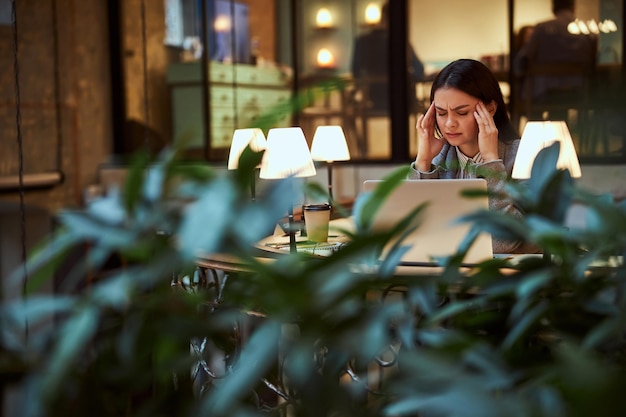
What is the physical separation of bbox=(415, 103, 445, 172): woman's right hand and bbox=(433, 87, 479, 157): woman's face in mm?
88

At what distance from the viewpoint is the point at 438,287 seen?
0.82 m

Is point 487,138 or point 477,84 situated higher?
point 477,84

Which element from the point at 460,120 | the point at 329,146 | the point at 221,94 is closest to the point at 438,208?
the point at 460,120

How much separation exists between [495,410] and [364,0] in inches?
311

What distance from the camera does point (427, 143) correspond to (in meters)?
3.96

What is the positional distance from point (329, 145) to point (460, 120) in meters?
1.23

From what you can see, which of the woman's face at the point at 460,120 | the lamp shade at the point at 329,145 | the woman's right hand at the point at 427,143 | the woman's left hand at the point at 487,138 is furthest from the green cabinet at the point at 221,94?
the woman's left hand at the point at 487,138

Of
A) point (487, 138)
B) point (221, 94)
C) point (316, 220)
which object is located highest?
point (221, 94)

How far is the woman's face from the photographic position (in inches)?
153

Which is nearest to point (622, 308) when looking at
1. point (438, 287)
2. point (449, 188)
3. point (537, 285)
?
point (537, 285)

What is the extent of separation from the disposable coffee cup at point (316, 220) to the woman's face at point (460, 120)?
0.75 metres

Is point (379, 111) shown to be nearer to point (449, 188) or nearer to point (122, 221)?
point (449, 188)

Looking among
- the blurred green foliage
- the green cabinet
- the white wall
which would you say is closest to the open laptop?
the blurred green foliage

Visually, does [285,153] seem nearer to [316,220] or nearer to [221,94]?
[316,220]
